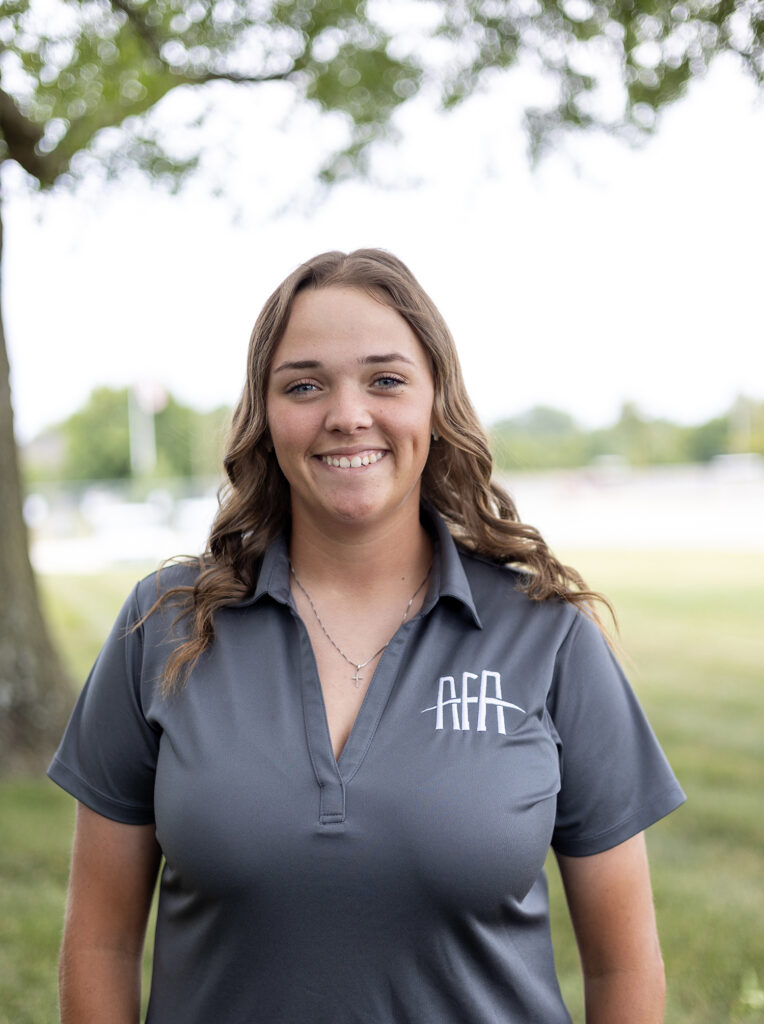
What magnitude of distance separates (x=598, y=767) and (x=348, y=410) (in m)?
0.77

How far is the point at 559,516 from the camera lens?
36.7 metres

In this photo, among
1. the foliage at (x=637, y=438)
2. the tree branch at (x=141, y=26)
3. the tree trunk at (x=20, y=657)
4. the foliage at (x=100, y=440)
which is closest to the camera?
the tree trunk at (x=20, y=657)

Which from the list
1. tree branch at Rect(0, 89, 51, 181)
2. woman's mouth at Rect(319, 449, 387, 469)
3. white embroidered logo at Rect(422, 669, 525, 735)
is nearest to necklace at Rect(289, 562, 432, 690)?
white embroidered logo at Rect(422, 669, 525, 735)

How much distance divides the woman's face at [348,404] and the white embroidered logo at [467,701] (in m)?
0.35

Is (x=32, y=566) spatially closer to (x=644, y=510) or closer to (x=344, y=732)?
(x=344, y=732)

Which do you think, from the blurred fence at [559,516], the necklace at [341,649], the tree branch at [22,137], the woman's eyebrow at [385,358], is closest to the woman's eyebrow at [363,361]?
the woman's eyebrow at [385,358]

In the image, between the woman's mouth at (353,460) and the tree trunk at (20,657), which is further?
the tree trunk at (20,657)

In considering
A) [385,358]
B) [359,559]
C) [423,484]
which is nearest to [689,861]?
[423,484]

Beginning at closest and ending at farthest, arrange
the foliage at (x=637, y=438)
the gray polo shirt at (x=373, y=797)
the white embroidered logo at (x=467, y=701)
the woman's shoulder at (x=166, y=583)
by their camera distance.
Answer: the gray polo shirt at (x=373, y=797) < the white embroidered logo at (x=467, y=701) < the woman's shoulder at (x=166, y=583) < the foliage at (x=637, y=438)

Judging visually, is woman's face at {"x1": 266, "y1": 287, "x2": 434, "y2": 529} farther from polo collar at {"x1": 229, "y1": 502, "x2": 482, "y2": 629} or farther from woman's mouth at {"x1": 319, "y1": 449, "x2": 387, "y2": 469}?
polo collar at {"x1": 229, "y1": 502, "x2": 482, "y2": 629}

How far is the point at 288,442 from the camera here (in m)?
1.92

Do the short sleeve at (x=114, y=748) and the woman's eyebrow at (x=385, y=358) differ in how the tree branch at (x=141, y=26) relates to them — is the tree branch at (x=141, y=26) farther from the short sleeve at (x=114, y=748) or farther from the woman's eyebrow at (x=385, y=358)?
the short sleeve at (x=114, y=748)

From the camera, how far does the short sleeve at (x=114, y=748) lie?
1.86 metres

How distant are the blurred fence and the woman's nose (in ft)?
63.6
